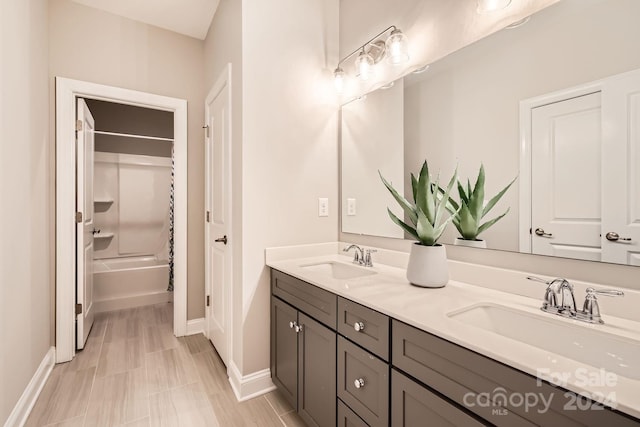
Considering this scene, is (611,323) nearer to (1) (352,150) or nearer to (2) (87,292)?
(1) (352,150)

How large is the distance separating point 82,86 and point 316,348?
258 centimetres

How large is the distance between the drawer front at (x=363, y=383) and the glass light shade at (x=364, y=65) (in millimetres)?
1535

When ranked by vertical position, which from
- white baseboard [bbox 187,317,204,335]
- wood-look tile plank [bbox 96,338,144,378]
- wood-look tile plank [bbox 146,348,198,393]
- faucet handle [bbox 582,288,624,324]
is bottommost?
wood-look tile plank [bbox 146,348,198,393]

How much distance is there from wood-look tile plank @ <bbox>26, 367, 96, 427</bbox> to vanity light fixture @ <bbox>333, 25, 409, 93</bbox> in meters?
2.50

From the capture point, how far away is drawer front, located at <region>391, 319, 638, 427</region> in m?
0.57

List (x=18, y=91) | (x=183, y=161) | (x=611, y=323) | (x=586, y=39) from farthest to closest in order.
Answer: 1. (x=183, y=161)
2. (x=18, y=91)
3. (x=586, y=39)
4. (x=611, y=323)

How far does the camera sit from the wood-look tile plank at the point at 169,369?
1873mm

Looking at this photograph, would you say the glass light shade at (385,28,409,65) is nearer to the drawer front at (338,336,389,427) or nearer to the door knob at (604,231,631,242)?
the door knob at (604,231,631,242)

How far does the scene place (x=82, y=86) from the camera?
224 centimetres

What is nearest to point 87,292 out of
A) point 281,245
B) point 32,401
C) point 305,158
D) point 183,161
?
point 32,401

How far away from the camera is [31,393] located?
168 cm

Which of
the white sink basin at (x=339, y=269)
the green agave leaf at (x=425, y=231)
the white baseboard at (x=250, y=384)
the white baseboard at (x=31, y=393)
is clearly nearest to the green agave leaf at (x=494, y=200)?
the green agave leaf at (x=425, y=231)

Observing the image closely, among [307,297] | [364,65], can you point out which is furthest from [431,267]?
[364,65]

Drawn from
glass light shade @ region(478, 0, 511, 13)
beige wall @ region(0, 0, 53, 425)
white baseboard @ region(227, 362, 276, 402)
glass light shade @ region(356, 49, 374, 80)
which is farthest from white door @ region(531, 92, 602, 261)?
beige wall @ region(0, 0, 53, 425)
